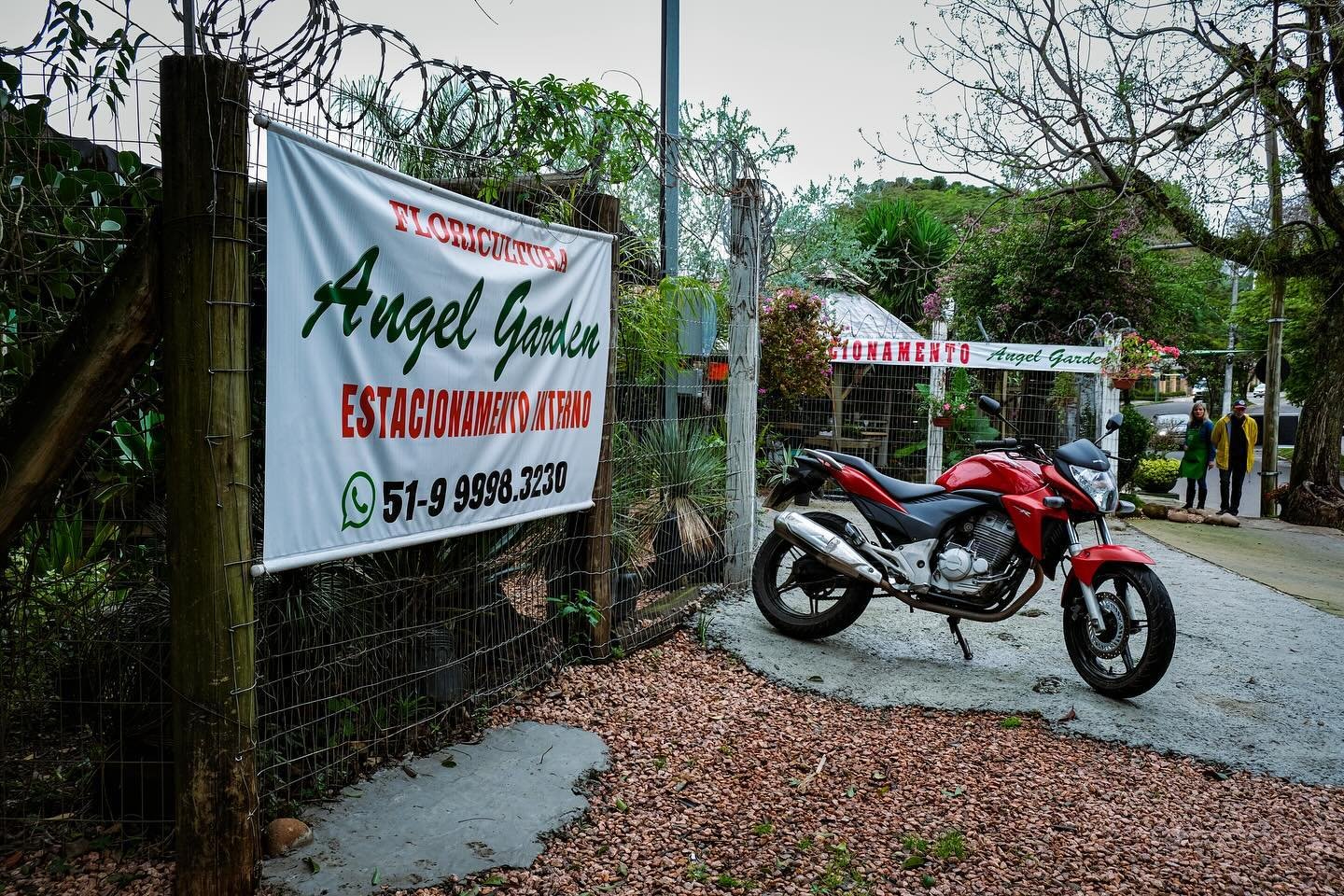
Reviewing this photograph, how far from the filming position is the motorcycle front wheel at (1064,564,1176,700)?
423 centimetres

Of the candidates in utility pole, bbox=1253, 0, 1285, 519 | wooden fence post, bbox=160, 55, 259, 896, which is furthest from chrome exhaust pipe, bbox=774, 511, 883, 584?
utility pole, bbox=1253, 0, 1285, 519

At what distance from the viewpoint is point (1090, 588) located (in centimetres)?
447

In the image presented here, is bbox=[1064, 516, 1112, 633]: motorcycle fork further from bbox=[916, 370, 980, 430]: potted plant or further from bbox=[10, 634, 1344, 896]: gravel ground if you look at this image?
bbox=[916, 370, 980, 430]: potted plant

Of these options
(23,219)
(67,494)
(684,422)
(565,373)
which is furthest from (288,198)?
(684,422)

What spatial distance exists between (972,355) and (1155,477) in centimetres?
641

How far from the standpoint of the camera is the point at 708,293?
5.46 meters

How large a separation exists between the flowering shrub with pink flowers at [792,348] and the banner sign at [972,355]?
56 centimetres

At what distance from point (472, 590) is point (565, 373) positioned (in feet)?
3.26

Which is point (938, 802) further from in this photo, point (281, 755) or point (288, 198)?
point (288, 198)

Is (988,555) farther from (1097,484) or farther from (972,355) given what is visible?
(972,355)

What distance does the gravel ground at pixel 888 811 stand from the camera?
2922mm

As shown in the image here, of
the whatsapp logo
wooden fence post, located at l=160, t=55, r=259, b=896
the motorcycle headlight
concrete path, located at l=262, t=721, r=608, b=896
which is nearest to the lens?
wooden fence post, located at l=160, t=55, r=259, b=896

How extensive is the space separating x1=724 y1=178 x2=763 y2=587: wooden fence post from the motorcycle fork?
210cm

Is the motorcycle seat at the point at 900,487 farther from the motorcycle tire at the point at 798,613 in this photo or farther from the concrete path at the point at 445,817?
the concrete path at the point at 445,817
